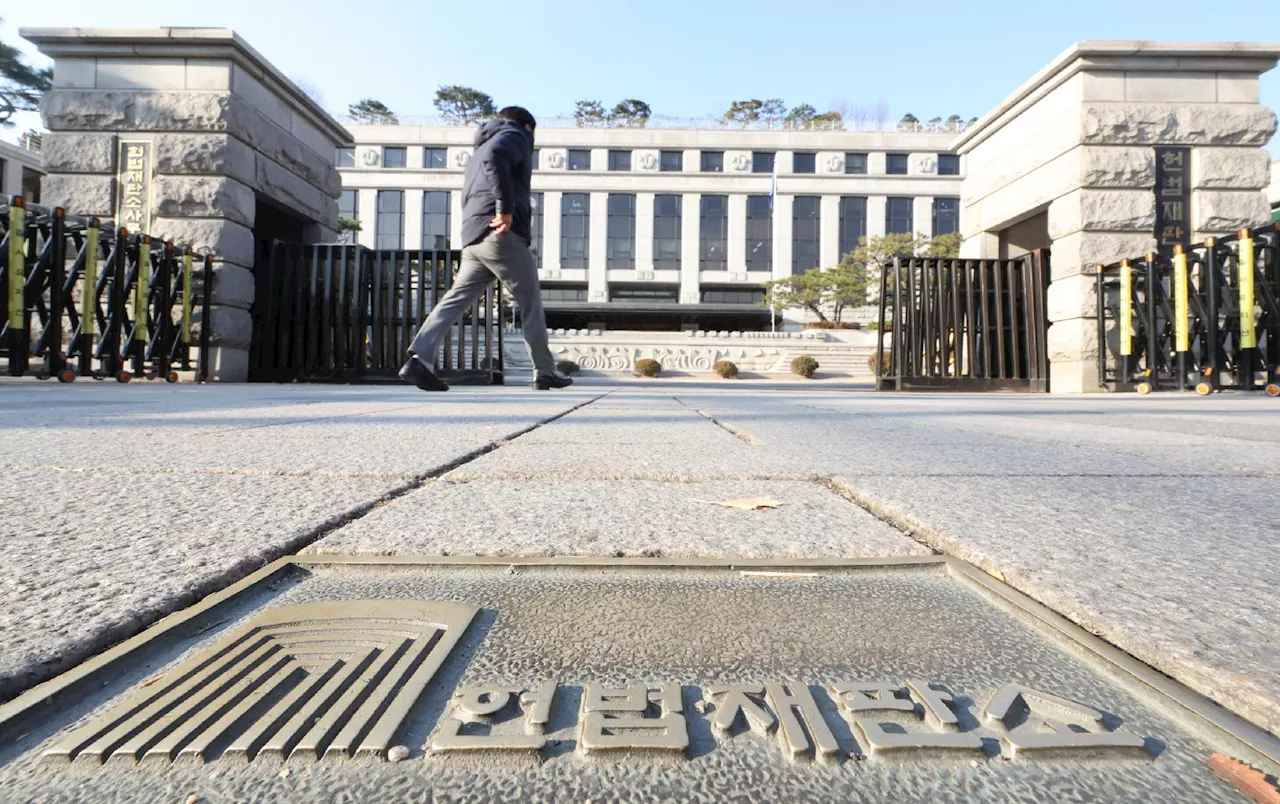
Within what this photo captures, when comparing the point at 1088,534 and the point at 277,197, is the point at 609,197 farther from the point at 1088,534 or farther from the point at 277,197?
the point at 1088,534

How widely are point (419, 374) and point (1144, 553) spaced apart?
511 cm

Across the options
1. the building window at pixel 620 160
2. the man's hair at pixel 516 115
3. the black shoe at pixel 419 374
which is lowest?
the black shoe at pixel 419 374

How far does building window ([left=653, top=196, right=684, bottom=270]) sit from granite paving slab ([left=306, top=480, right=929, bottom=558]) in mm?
43439

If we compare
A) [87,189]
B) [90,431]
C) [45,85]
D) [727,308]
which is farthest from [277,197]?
[727,308]

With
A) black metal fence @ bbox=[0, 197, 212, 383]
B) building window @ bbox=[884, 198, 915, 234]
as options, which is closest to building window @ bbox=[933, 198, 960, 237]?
building window @ bbox=[884, 198, 915, 234]

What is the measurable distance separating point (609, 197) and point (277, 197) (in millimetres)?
36631

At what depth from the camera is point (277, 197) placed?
30.6ft

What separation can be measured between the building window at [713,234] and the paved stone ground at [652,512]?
4222 centimetres

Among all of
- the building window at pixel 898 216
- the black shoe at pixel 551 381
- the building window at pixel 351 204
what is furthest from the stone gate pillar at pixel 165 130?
the building window at pixel 898 216

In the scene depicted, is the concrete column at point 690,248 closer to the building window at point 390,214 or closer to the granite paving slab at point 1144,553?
the building window at point 390,214

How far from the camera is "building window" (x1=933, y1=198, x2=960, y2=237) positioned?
4331cm

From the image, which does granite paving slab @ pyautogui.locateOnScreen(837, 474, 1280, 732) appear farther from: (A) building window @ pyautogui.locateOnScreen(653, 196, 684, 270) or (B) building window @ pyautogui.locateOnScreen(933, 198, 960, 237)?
(B) building window @ pyautogui.locateOnScreen(933, 198, 960, 237)

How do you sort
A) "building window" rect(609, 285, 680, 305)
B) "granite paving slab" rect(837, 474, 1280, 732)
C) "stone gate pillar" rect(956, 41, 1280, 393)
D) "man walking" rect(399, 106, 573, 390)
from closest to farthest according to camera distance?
1. "granite paving slab" rect(837, 474, 1280, 732)
2. "man walking" rect(399, 106, 573, 390)
3. "stone gate pillar" rect(956, 41, 1280, 393)
4. "building window" rect(609, 285, 680, 305)

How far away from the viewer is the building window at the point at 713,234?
43.8m
